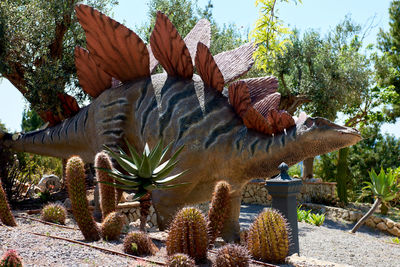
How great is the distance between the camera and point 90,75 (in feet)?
16.7

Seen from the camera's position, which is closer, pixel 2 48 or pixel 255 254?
pixel 255 254

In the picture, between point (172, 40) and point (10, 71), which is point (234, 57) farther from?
point (10, 71)

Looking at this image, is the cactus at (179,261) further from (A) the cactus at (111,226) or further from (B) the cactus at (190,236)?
(A) the cactus at (111,226)

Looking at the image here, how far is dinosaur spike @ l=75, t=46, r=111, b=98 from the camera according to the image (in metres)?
5.04

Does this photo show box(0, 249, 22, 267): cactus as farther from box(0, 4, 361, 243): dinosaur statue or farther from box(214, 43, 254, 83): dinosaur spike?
box(214, 43, 254, 83): dinosaur spike

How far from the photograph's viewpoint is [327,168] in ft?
56.8

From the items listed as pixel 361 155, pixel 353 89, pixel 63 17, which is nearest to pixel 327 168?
pixel 361 155

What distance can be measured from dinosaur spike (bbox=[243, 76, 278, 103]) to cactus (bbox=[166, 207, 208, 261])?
1612 millimetres

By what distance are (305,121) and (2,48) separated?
18.9 feet

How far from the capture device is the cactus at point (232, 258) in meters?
2.57

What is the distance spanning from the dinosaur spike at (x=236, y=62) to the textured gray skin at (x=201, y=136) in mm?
331

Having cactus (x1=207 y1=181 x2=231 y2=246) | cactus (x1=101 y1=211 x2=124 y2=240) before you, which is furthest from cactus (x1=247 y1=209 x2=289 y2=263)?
cactus (x1=101 y1=211 x2=124 y2=240)

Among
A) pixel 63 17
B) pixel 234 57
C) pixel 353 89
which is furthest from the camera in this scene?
pixel 353 89

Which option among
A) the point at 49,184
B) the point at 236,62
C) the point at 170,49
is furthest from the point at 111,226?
the point at 49,184
